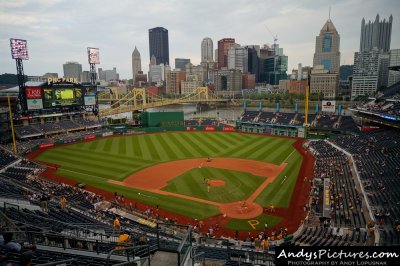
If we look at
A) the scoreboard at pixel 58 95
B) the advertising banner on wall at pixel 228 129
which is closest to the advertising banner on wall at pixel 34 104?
the scoreboard at pixel 58 95

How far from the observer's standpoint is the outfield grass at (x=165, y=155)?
Result: 2848cm

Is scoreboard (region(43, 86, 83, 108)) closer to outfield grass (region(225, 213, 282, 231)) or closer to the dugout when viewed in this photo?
the dugout

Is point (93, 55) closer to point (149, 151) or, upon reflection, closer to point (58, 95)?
point (58, 95)

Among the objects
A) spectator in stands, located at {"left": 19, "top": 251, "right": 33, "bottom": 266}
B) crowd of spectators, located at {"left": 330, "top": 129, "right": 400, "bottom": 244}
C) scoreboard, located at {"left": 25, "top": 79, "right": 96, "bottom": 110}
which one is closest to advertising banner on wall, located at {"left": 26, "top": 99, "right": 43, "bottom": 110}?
scoreboard, located at {"left": 25, "top": 79, "right": 96, "bottom": 110}

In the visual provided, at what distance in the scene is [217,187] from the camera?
1222 inches

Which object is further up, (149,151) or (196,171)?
(149,151)

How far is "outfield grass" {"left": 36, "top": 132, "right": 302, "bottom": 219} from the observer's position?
2848cm

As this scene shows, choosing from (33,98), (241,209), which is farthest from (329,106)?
(33,98)

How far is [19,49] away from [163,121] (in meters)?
33.6

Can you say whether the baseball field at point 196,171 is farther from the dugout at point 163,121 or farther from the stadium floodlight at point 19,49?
the stadium floodlight at point 19,49

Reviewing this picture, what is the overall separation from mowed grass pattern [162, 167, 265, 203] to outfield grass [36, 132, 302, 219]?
0.61 m

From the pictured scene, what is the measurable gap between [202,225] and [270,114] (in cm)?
5113

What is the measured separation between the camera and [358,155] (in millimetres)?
36562

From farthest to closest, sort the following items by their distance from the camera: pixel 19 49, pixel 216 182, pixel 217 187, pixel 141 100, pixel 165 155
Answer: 1. pixel 141 100
2. pixel 19 49
3. pixel 165 155
4. pixel 216 182
5. pixel 217 187
